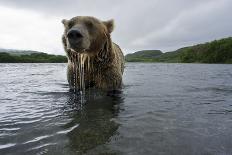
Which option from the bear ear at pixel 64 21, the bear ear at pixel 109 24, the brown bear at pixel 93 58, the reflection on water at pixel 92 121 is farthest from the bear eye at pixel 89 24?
the reflection on water at pixel 92 121

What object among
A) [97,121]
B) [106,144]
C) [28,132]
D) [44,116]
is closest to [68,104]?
[44,116]

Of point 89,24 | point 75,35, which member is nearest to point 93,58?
point 89,24

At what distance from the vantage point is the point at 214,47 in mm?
93875

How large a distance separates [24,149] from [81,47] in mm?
3129

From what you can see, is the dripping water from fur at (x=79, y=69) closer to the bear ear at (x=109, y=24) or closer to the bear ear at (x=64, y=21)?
the bear ear at (x=64, y=21)

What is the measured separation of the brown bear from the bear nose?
287mm

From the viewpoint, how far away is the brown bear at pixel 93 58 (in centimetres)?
744

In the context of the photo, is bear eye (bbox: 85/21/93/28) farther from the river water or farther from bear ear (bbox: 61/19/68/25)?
the river water

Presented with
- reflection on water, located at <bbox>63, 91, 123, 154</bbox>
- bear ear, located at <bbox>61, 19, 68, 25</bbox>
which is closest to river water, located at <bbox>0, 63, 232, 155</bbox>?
reflection on water, located at <bbox>63, 91, 123, 154</bbox>

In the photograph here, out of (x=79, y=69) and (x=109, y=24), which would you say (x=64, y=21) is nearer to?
(x=109, y=24)

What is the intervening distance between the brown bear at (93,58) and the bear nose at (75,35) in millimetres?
287

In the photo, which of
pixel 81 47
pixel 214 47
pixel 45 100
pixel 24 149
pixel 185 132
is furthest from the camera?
pixel 214 47

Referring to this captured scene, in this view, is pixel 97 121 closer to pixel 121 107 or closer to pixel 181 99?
pixel 121 107

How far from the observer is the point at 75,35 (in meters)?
6.46
